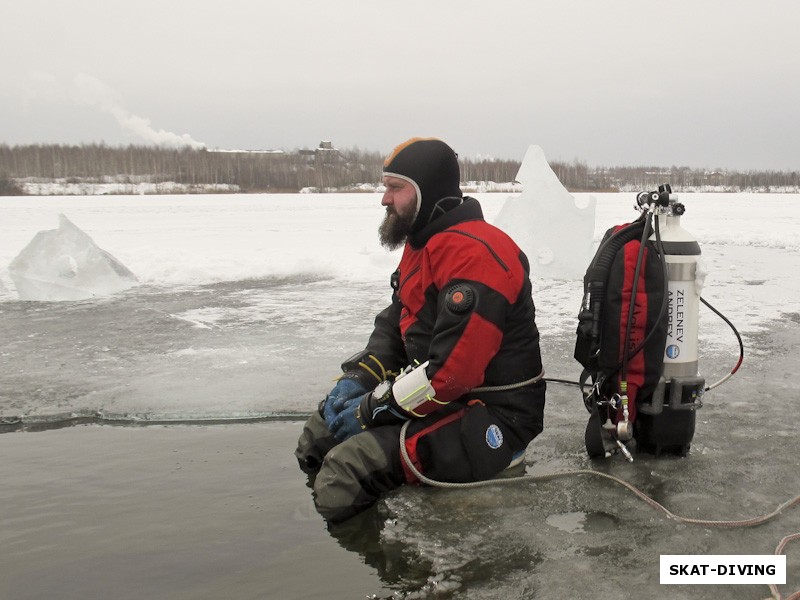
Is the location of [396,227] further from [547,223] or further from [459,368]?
[547,223]

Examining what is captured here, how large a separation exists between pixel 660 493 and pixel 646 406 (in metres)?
0.42

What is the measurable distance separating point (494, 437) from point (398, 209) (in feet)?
3.51

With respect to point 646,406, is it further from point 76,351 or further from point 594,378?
point 76,351

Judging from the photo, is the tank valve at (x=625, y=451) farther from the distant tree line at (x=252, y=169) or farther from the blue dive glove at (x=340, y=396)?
the distant tree line at (x=252, y=169)

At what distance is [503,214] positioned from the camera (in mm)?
10188

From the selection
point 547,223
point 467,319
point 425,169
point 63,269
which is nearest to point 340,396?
point 467,319

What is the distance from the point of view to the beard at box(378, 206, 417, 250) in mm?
3314

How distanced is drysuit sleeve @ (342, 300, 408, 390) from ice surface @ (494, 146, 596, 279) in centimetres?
634

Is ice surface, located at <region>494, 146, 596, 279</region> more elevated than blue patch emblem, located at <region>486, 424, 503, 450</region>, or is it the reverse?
ice surface, located at <region>494, 146, 596, 279</region>

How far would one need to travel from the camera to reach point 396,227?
3342 mm

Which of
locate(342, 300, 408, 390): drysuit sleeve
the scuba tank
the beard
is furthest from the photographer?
locate(342, 300, 408, 390): drysuit sleeve

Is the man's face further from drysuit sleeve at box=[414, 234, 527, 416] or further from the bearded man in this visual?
drysuit sleeve at box=[414, 234, 527, 416]

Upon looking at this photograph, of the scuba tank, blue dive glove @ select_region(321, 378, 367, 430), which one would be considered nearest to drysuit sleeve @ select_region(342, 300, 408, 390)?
blue dive glove @ select_region(321, 378, 367, 430)

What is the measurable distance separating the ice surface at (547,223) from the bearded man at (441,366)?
21.9 feet
